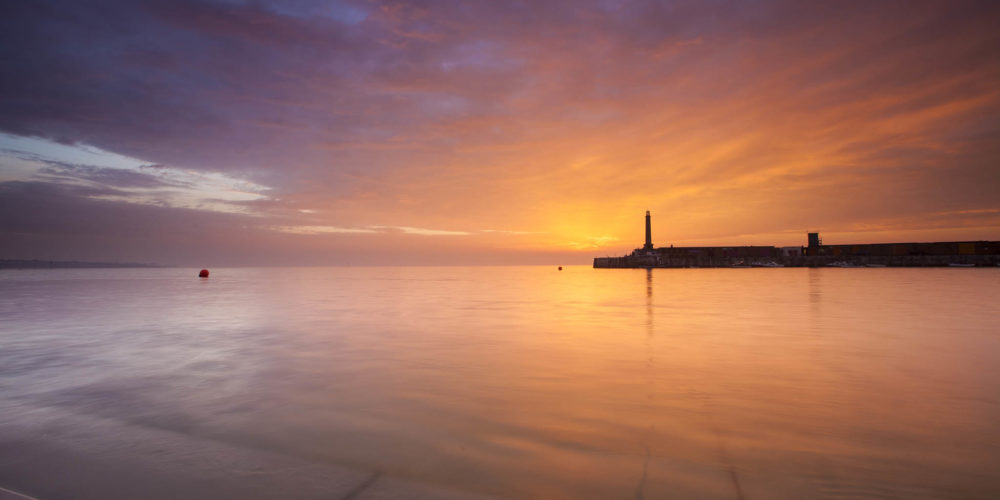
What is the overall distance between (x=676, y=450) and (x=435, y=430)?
255 cm

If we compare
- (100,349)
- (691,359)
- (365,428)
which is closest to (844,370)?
(691,359)

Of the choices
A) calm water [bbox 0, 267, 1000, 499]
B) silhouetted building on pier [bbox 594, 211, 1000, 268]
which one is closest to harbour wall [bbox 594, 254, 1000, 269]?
silhouetted building on pier [bbox 594, 211, 1000, 268]

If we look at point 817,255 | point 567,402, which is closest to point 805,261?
point 817,255

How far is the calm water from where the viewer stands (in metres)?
4.08

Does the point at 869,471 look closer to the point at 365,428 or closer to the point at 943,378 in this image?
the point at 365,428

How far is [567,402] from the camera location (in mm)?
6582

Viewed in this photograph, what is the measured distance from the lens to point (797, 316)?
18.1 meters

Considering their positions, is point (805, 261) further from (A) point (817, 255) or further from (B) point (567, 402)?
(B) point (567, 402)

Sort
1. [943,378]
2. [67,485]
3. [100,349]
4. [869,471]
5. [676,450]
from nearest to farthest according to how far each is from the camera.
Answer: [67,485] → [869,471] → [676,450] → [943,378] → [100,349]

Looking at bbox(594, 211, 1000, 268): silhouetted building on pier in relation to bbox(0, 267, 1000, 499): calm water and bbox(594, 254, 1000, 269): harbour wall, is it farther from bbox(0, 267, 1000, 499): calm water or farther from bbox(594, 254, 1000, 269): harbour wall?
bbox(0, 267, 1000, 499): calm water

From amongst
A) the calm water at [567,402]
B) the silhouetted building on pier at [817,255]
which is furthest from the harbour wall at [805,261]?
the calm water at [567,402]

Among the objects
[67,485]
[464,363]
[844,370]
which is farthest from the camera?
[464,363]

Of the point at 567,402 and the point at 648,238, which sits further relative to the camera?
the point at 648,238

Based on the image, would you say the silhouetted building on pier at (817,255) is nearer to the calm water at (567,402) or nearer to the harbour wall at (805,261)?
the harbour wall at (805,261)
